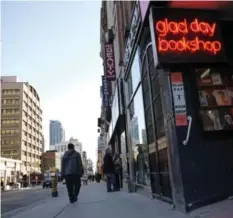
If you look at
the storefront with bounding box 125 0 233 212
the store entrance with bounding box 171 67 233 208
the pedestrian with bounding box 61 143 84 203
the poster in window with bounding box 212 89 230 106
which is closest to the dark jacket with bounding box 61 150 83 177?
the pedestrian with bounding box 61 143 84 203

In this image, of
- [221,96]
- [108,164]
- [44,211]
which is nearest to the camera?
[221,96]

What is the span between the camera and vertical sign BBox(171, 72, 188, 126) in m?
6.80

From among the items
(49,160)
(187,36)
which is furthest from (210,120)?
(49,160)

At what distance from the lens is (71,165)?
1052 centimetres

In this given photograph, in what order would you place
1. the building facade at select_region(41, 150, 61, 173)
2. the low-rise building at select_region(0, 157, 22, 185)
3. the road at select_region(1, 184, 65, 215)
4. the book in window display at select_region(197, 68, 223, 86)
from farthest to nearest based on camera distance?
the building facade at select_region(41, 150, 61, 173) → the low-rise building at select_region(0, 157, 22, 185) → the road at select_region(1, 184, 65, 215) → the book in window display at select_region(197, 68, 223, 86)

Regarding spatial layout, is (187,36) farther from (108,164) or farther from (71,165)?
(108,164)

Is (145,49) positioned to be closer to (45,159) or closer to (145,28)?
(145,28)

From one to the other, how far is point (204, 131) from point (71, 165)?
15.6 feet

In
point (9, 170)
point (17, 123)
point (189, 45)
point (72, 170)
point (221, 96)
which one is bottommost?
point (72, 170)

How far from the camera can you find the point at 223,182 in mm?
6723

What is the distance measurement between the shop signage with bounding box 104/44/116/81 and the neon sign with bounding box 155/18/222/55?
15.3 meters

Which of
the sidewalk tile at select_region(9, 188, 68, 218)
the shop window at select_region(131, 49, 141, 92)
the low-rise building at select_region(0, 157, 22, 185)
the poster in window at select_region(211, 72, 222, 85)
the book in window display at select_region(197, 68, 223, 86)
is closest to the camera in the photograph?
the book in window display at select_region(197, 68, 223, 86)

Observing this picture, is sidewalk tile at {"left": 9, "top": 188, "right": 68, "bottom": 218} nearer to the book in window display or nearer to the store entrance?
the store entrance

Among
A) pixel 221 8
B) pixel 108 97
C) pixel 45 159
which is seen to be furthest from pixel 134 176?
pixel 45 159
